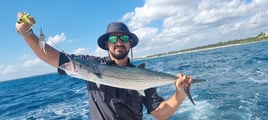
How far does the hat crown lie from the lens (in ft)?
13.9

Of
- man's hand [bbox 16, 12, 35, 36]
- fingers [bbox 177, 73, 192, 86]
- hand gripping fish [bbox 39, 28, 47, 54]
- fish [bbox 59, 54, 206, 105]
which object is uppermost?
man's hand [bbox 16, 12, 35, 36]

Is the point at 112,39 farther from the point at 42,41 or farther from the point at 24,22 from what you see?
the point at 24,22

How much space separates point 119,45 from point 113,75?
2.25ft

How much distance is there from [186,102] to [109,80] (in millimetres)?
10012

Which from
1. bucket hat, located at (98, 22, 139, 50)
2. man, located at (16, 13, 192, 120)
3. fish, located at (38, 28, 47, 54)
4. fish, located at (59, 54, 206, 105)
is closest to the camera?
fish, located at (59, 54, 206, 105)

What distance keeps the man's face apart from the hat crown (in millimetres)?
59

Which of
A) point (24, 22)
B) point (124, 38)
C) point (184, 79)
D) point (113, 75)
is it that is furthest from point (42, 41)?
point (184, 79)

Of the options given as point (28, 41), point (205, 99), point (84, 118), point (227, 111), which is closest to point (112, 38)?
point (28, 41)

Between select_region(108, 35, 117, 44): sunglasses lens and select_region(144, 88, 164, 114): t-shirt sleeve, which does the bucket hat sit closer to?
select_region(108, 35, 117, 44): sunglasses lens

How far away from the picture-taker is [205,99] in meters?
13.6

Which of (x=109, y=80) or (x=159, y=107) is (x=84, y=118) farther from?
(x=109, y=80)

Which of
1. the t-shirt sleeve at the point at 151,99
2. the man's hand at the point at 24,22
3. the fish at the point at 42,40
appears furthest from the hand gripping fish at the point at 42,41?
the t-shirt sleeve at the point at 151,99

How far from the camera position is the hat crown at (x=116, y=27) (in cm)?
423

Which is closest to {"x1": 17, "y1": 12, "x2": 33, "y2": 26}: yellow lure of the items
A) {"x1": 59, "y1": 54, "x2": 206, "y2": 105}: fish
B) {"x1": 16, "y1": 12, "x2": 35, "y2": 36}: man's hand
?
{"x1": 16, "y1": 12, "x2": 35, "y2": 36}: man's hand
